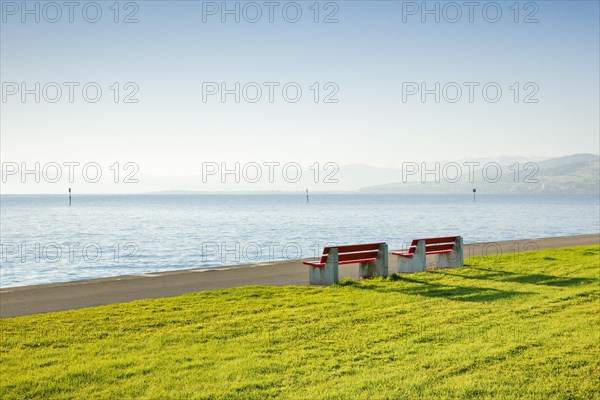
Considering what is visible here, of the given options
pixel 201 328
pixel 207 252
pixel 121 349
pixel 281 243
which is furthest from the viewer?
pixel 281 243

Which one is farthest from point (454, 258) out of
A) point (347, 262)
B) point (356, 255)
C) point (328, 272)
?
point (328, 272)

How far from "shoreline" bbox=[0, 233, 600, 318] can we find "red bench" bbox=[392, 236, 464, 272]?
1.04m

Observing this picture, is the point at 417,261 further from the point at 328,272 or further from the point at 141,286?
the point at 141,286

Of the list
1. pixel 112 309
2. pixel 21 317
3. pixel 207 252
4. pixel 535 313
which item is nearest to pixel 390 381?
pixel 535 313

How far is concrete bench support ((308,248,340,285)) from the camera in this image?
13.8m

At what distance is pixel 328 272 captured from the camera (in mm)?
13891

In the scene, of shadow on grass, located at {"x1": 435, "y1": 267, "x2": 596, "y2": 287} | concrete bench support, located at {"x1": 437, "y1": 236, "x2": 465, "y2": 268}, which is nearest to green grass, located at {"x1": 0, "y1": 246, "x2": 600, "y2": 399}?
shadow on grass, located at {"x1": 435, "y1": 267, "x2": 596, "y2": 287}

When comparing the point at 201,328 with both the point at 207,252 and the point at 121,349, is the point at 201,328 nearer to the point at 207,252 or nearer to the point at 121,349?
the point at 121,349

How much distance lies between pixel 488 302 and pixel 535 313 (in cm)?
115

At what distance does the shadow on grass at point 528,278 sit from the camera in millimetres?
13188

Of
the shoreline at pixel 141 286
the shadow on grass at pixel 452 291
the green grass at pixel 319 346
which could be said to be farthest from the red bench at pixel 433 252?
the green grass at pixel 319 346

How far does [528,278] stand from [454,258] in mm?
3109

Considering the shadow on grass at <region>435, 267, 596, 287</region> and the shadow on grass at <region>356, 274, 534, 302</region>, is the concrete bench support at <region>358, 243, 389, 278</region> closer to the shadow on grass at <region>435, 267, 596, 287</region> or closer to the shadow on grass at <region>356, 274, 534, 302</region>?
the shadow on grass at <region>356, 274, 534, 302</region>

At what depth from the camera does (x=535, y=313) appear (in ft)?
32.1
